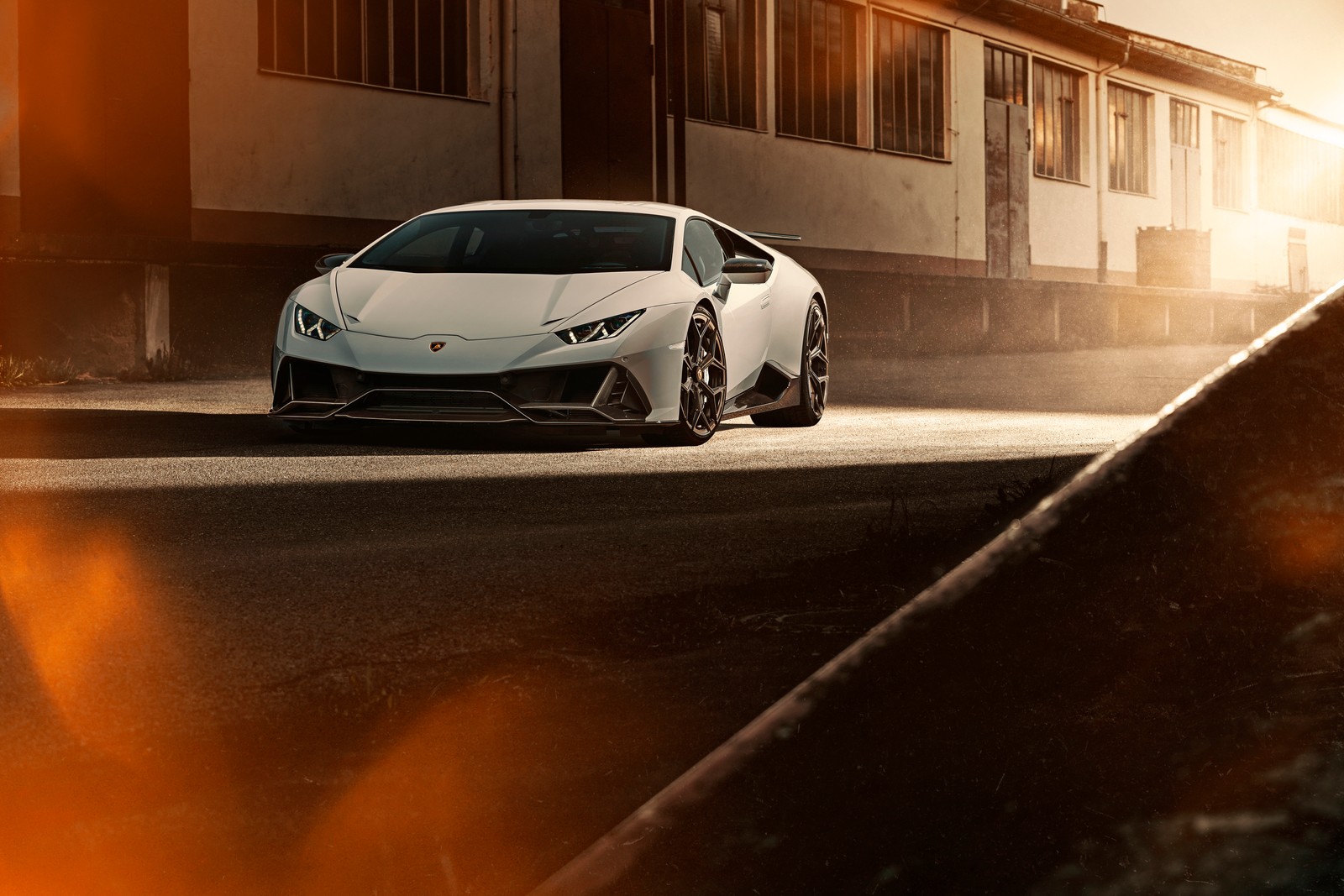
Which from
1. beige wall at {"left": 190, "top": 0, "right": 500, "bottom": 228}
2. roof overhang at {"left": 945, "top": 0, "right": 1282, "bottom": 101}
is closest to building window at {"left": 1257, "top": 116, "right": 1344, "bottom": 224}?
roof overhang at {"left": 945, "top": 0, "right": 1282, "bottom": 101}

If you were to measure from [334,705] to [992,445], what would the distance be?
5.75 m

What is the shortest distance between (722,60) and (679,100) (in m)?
2.80

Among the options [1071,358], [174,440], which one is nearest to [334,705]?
[174,440]

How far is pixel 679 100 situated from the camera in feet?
64.4

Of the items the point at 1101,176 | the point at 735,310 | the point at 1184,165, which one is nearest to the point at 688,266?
the point at 735,310

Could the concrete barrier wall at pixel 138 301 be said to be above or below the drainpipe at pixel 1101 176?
below

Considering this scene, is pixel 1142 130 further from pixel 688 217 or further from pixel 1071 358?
pixel 688 217

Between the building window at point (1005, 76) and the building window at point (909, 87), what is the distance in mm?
1831

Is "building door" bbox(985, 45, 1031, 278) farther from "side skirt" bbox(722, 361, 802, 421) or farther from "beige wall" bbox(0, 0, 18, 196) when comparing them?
"side skirt" bbox(722, 361, 802, 421)

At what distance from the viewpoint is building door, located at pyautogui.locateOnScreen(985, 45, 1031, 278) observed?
1124 inches

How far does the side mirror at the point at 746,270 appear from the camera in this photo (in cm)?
849

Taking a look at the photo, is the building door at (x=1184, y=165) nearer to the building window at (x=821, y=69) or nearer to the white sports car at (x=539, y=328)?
the building window at (x=821, y=69)

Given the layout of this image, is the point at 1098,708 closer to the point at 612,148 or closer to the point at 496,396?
the point at 496,396

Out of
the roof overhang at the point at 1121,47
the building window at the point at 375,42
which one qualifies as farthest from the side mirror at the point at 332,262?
the roof overhang at the point at 1121,47
